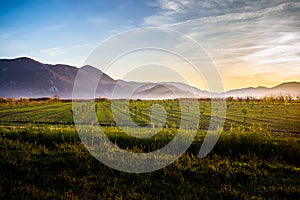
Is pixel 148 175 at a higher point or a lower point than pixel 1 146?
lower

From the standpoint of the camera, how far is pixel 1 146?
32.3 ft

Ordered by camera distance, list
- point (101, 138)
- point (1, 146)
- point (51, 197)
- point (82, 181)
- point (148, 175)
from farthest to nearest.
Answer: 1. point (101, 138)
2. point (1, 146)
3. point (148, 175)
4. point (82, 181)
5. point (51, 197)

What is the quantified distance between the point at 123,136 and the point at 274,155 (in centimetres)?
563

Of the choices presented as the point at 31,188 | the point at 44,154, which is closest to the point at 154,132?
the point at 44,154

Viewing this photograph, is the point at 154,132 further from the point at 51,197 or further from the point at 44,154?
the point at 51,197

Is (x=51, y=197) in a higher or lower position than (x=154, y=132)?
lower

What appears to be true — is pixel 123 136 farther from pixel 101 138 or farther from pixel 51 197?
pixel 51 197

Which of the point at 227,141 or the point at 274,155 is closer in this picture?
the point at 274,155

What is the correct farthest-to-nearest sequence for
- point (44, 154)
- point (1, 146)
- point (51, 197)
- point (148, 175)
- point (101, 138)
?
point (101, 138)
point (1, 146)
point (44, 154)
point (148, 175)
point (51, 197)

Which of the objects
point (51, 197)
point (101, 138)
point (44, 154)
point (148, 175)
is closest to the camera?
point (51, 197)

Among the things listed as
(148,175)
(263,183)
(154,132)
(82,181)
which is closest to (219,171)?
(263,183)

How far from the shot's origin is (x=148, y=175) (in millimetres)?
7539

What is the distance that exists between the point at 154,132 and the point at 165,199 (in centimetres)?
565

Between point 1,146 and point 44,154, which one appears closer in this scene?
point 44,154
